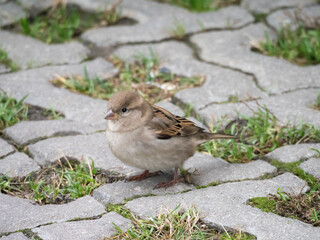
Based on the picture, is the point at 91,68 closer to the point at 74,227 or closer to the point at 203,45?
the point at 203,45

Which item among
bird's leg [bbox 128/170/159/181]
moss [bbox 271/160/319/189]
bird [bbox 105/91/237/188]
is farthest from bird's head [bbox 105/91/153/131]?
moss [bbox 271/160/319/189]

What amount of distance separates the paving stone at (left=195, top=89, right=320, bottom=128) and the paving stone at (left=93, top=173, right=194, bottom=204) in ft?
2.48

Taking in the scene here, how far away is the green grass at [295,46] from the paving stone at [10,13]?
2.25 m

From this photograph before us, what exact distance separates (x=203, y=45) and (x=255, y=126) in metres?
1.36

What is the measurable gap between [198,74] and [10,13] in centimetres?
203

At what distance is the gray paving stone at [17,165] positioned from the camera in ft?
10.1

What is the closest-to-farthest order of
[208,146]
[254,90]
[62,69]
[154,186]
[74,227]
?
[74,227], [154,186], [208,146], [254,90], [62,69]

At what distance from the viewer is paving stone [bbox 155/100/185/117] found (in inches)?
148

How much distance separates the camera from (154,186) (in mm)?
3010

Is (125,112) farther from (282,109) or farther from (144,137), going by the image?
(282,109)

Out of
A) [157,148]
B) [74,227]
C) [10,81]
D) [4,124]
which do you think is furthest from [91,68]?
[74,227]

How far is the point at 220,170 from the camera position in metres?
3.13

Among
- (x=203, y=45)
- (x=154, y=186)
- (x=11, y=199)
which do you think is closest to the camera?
(x=11, y=199)

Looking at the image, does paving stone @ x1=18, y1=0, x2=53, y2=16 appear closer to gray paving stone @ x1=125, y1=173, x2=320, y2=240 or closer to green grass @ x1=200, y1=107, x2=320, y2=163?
green grass @ x1=200, y1=107, x2=320, y2=163
